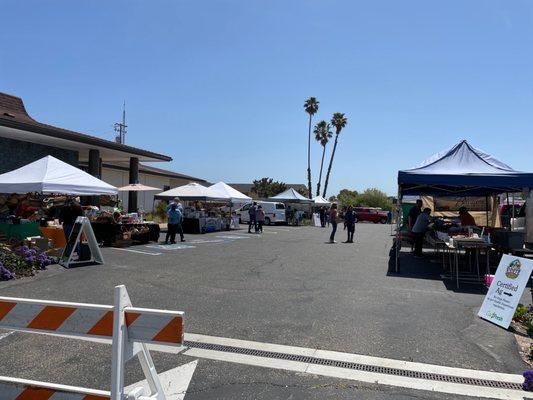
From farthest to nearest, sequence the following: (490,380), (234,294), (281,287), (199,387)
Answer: (281,287)
(234,294)
(490,380)
(199,387)

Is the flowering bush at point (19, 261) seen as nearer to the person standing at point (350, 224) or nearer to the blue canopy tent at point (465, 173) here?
the blue canopy tent at point (465, 173)

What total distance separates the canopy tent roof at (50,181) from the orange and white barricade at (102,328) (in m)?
10.0

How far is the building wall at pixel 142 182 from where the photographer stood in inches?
1308

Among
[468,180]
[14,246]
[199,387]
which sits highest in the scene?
[468,180]

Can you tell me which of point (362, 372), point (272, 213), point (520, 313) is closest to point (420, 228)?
point (520, 313)

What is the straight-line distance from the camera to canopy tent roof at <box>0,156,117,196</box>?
41.1ft

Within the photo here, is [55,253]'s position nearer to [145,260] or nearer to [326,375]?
[145,260]

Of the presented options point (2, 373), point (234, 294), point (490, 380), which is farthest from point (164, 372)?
point (234, 294)

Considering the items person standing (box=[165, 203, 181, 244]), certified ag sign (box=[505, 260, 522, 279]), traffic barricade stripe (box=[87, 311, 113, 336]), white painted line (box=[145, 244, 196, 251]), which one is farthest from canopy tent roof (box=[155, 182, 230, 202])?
traffic barricade stripe (box=[87, 311, 113, 336])

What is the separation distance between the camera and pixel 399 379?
4754 mm

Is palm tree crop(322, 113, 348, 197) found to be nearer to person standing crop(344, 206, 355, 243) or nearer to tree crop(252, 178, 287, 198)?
tree crop(252, 178, 287, 198)

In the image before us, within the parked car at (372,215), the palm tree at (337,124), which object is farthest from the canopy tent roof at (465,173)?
the palm tree at (337,124)

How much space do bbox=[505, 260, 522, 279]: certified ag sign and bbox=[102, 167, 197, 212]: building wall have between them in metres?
28.8

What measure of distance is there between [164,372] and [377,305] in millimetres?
4247
